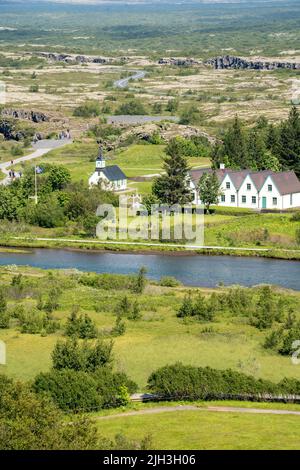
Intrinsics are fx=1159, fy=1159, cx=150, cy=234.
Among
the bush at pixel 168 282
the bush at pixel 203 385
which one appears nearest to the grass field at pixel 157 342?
the bush at pixel 203 385

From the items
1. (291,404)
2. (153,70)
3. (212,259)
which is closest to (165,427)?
(291,404)

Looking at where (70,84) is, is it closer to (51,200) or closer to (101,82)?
(101,82)

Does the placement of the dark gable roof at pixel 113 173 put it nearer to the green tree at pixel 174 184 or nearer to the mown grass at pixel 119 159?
the mown grass at pixel 119 159

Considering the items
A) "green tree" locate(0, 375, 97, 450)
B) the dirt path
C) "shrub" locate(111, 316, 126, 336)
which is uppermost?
"green tree" locate(0, 375, 97, 450)

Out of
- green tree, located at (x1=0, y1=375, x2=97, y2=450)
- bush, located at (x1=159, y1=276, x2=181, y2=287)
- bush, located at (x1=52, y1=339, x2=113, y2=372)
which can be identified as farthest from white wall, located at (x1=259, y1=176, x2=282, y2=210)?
green tree, located at (x1=0, y1=375, x2=97, y2=450)

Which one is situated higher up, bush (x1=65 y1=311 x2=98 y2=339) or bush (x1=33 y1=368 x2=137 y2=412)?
bush (x1=33 y1=368 x2=137 y2=412)

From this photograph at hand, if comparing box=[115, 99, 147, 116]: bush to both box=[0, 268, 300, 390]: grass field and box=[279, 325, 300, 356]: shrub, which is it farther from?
box=[279, 325, 300, 356]: shrub
